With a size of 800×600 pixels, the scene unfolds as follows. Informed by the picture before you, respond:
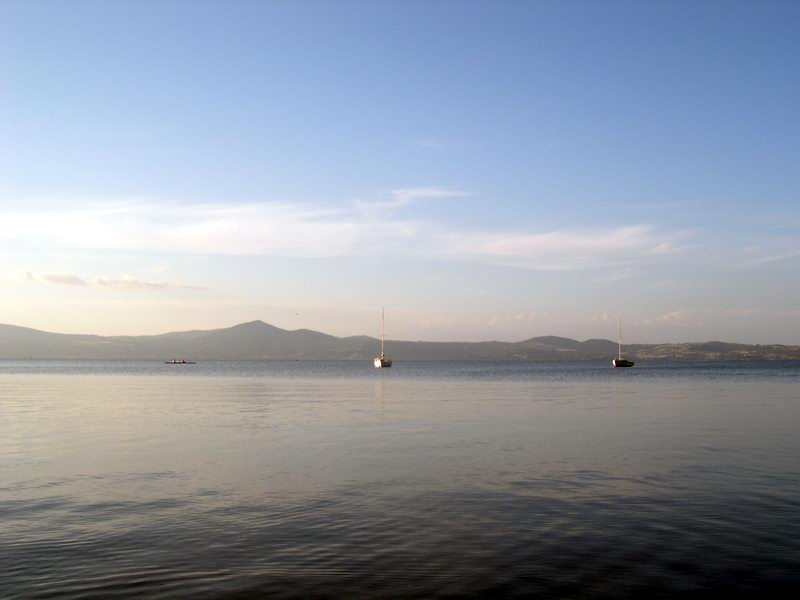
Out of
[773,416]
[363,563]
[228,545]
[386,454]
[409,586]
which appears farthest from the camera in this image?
[773,416]

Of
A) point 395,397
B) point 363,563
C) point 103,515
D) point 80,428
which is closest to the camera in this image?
point 363,563

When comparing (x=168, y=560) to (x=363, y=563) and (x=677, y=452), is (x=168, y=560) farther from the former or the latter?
(x=677, y=452)

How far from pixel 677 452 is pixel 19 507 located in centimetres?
2149

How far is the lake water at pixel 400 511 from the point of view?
38.9 ft

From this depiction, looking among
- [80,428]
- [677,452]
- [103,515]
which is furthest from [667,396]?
[103,515]

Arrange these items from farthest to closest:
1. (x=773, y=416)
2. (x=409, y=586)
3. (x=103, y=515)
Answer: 1. (x=773, y=416)
2. (x=103, y=515)
3. (x=409, y=586)

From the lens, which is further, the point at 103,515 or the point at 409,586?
the point at 103,515

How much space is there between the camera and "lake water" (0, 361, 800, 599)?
38.9 feet

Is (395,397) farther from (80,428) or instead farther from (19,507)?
(19,507)

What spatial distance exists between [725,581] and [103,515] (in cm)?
1295

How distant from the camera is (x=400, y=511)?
668 inches

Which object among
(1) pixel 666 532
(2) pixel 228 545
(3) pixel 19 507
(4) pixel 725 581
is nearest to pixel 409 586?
(2) pixel 228 545

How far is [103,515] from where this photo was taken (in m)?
16.6

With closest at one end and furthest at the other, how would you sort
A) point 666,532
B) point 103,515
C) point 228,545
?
1. point 228,545
2. point 666,532
3. point 103,515
